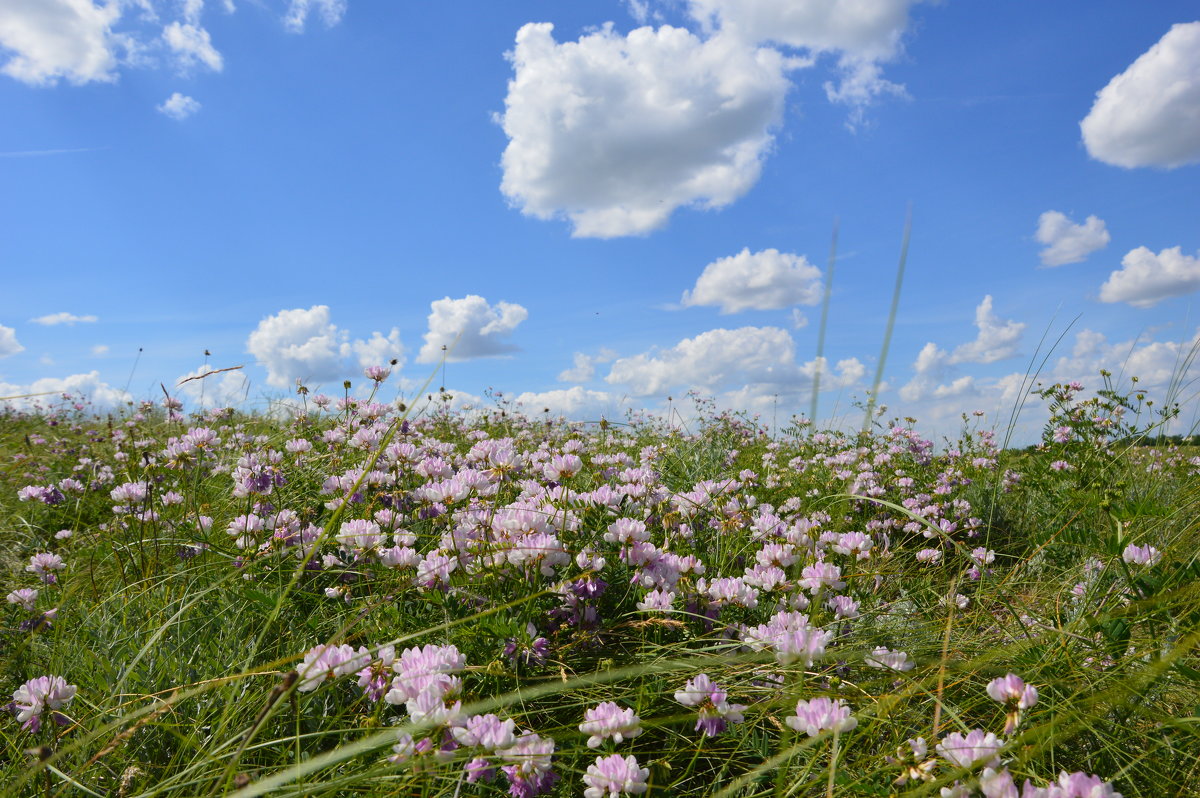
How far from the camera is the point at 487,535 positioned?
2590mm

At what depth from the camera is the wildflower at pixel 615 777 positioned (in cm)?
155

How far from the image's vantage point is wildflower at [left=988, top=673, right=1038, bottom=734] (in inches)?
65.9

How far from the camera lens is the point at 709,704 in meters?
1.84

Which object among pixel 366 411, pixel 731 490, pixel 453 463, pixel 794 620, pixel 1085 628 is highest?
pixel 366 411

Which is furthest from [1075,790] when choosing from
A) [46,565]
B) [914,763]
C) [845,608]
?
[46,565]

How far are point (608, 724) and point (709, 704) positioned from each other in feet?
0.99

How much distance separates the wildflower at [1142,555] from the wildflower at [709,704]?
1872 millimetres

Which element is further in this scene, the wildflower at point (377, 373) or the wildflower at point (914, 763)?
the wildflower at point (377, 373)

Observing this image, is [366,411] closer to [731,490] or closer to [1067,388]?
[731,490]

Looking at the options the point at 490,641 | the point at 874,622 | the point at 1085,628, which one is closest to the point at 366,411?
the point at 490,641

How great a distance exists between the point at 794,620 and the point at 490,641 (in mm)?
958

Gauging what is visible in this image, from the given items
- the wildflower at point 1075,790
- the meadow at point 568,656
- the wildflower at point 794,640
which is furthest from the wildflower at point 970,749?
the wildflower at point 794,640

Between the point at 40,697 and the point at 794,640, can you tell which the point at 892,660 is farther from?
the point at 40,697

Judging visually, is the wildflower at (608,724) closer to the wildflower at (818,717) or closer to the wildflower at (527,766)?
the wildflower at (527,766)
